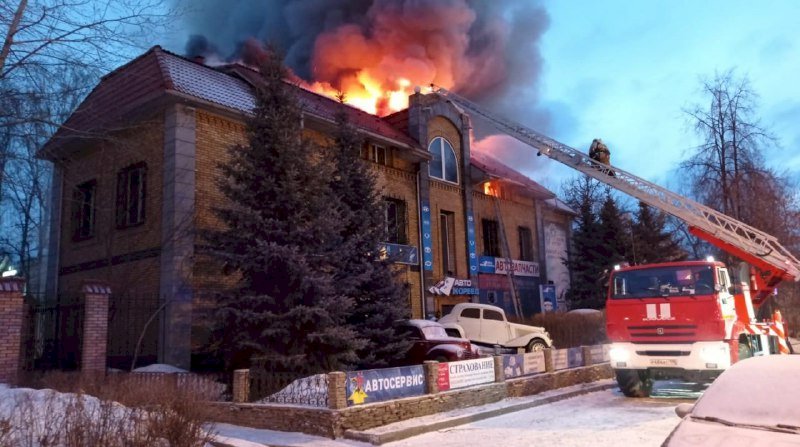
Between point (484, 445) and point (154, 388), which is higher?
point (154, 388)

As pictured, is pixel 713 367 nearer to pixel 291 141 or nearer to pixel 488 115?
pixel 291 141

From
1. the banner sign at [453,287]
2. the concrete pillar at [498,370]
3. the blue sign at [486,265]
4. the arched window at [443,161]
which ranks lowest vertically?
the concrete pillar at [498,370]

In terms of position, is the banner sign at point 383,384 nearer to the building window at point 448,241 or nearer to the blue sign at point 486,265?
the building window at point 448,241

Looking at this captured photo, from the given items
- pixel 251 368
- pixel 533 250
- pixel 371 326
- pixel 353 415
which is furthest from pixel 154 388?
pixel 533 250

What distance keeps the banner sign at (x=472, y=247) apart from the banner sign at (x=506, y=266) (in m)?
0.50

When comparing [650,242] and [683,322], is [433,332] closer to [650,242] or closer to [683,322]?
[683,322]

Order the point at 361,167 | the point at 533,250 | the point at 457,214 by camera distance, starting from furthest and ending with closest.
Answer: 1. the point at 533,250
2. the point at 457,214
3. the point at 361,167

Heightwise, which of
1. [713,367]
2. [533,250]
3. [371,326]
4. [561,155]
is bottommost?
[713,367]

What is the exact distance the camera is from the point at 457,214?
2602 cm

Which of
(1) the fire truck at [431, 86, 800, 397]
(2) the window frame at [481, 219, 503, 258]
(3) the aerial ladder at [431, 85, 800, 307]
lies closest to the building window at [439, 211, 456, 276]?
(2) the window frame at [481, 219, 503, 258]

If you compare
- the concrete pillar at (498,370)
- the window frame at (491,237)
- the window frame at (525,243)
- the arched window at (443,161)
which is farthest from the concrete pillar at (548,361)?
the window frame at (525,243)

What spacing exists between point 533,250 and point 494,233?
10.8 feet

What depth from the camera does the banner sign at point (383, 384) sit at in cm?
985

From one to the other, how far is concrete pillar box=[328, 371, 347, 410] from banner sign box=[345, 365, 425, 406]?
0.17m
